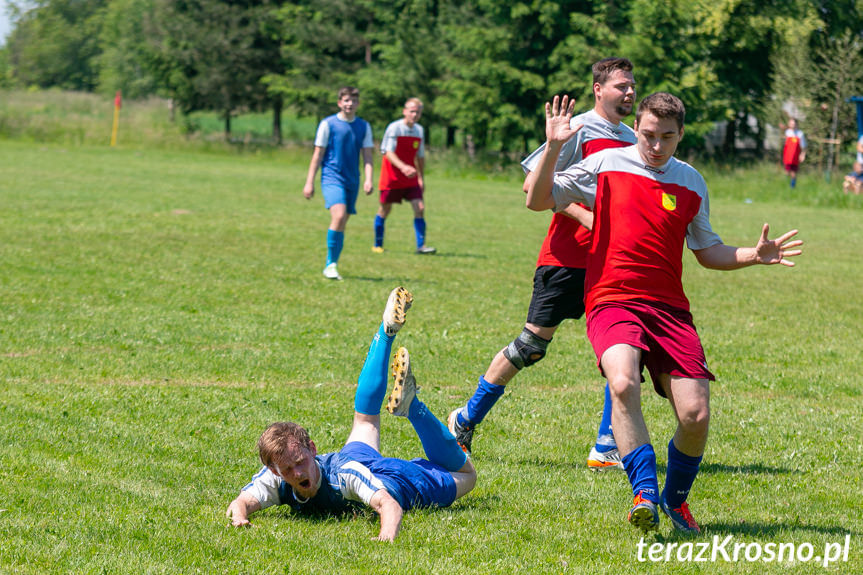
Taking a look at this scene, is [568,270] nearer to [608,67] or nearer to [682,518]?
[608,67]

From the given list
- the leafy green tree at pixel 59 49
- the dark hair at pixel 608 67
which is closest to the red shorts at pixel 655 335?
the dark hair at pixel 608 67

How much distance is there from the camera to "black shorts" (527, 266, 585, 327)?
595cm

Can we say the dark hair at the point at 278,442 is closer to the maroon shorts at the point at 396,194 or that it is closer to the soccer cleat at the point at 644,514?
the soccer cleat at the point at 644,514

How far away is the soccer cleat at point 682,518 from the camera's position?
4.75 metres

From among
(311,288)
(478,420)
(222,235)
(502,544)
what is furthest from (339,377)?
(222,235)

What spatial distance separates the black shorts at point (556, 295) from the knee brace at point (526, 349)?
9 centimetres

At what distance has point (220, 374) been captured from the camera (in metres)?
7.79

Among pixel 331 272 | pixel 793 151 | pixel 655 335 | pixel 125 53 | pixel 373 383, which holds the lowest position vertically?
pixel 331 272

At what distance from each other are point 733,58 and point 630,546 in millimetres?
42982

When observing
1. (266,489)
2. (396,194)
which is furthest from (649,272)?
(396,194)

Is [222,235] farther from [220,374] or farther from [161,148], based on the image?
[161,148]

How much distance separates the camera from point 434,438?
5094mm

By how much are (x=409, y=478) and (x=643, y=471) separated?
1.13m

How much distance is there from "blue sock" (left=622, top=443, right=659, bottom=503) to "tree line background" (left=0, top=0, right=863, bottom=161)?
107 feet
